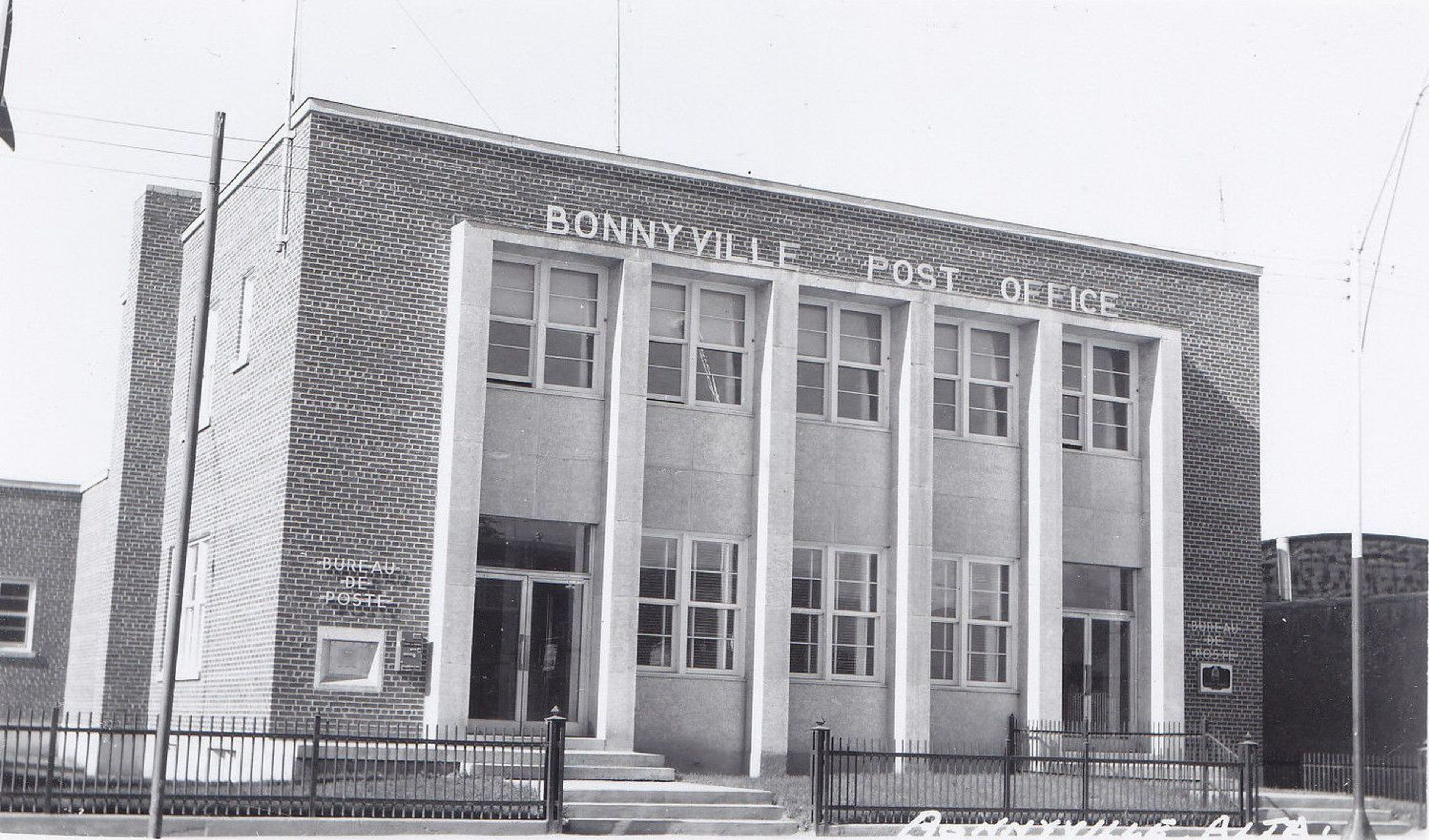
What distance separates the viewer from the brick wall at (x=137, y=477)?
28.0 m

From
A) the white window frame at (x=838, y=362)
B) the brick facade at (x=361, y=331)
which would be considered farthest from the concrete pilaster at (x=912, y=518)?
the brick facade at (x=361, y=331)

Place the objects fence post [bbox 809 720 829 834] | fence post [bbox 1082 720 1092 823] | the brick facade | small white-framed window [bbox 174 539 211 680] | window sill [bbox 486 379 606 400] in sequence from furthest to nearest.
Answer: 1. small white-framed window [bbox 174 539 211 680]
2. window sill [bbox 486 379 606 400]
3. the brick facade
4. fence post [bbox 1082 720 1092 823]
5. fence post [bbox 809 720 829 834]

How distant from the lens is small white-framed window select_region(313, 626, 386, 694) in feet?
66.8

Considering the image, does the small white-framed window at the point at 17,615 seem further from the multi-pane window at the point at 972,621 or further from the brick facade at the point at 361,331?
the multi-pane window at the point at 972,621

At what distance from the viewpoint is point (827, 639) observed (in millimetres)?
23359

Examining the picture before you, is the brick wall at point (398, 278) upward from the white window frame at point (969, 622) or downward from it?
upward

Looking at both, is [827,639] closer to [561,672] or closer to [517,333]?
[561,672]

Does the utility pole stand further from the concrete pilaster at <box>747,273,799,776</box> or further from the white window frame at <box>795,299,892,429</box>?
the white window frame at <box>795,299,892,429</box>

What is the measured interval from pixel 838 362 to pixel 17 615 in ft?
71.2

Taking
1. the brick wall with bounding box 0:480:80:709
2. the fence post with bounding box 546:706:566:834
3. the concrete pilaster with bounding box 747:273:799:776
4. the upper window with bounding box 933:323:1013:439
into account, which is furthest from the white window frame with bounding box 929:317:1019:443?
the brick wall with bounding box 0:480:80:709

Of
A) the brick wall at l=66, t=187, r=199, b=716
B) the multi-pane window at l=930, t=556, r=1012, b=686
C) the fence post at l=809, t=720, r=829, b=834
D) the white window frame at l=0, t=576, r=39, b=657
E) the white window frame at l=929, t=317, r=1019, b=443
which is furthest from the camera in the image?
the white window frame at l=0, t=576, r=39, b=657

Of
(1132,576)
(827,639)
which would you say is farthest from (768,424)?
(1132,576)

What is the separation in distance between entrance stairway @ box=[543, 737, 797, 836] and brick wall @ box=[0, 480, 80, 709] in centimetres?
1944

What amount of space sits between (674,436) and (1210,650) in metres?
10.1
